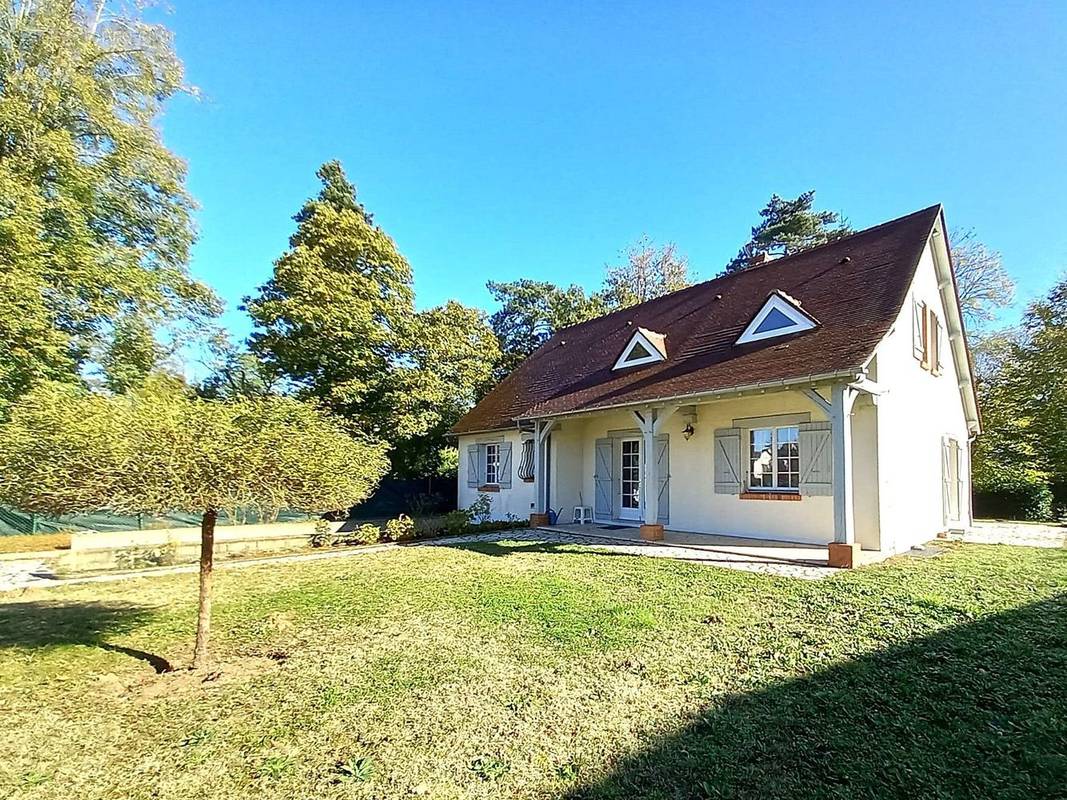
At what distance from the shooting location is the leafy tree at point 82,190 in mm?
11102

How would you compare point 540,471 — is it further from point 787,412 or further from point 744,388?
point 744,388

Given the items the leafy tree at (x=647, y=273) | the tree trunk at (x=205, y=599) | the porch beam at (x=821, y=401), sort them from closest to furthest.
Result: the tree trunk at (x=205, y=599) < the porch beam at (x=821, y=401) < the leafy tree at (x=647, y=273)

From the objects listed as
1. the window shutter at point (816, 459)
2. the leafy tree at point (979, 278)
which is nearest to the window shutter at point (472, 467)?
the window shutter at point (816, 459)

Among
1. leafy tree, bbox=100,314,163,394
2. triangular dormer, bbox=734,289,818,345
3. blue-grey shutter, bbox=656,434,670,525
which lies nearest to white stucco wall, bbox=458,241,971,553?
blue-grey shutter, bbox=656,434,670,525

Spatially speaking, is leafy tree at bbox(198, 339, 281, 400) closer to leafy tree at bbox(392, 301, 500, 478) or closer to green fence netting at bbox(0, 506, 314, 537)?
leafy tree at bbox(392, 301, 500, 478)

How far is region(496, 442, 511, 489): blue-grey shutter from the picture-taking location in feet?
47.9

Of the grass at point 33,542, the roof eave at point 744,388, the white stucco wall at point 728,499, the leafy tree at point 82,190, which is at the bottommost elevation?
the grass at point 33,542

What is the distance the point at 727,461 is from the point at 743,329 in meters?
2.64

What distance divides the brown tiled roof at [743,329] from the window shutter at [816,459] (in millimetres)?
1410

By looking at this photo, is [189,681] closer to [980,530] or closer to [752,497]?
[752,497]

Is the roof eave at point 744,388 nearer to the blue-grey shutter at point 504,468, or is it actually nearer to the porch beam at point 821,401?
the porch beam at point 821,401

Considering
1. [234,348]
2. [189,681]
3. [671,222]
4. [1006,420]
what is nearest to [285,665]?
[189,681]

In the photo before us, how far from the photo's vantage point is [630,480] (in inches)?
493

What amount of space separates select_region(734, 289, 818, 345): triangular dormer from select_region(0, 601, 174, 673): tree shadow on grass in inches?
383
